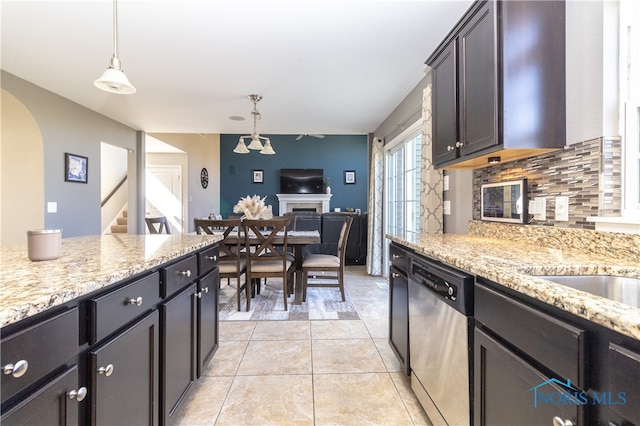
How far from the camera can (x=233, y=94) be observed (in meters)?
3.58

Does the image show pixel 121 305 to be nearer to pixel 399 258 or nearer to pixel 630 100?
pixel 399 258

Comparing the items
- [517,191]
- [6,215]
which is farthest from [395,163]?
[6,215]

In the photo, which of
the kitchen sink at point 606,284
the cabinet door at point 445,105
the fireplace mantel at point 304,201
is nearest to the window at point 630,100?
the kitchen sink at point 606,284

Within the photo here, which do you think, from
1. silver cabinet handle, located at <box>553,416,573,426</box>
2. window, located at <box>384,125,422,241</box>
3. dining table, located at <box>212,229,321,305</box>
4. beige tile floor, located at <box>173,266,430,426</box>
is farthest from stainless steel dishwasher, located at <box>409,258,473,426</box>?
dining table, located at <box>212,229,321,305</box>

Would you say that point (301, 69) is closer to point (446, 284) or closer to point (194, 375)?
point (446, 284)

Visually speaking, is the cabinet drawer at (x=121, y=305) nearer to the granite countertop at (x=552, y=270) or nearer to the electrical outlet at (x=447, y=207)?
the granite countertop at (x=552, y=270)

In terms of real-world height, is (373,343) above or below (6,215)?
below

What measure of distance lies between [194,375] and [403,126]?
135 inches

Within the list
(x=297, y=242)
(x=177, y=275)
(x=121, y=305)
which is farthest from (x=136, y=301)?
(x=297, y=242)

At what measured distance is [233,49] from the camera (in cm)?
255

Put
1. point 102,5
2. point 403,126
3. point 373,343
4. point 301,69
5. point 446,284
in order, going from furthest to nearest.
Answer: point 403,126, point 301,69, point 373,343, point 102,5, point 446,284

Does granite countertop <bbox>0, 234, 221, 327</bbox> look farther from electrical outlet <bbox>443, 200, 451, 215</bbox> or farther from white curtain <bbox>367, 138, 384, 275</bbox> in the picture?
white curtain <bbox>367, 138, 384, 275</bbox>

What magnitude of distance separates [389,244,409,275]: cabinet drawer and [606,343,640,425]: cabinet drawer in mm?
1171

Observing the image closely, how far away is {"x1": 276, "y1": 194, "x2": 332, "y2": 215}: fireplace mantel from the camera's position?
307 inches
